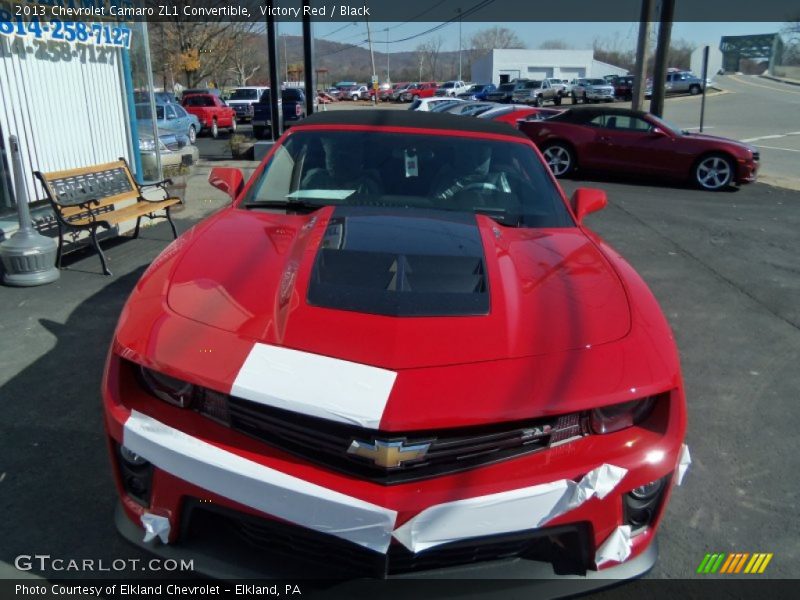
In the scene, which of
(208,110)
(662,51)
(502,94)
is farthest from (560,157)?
(502,94)

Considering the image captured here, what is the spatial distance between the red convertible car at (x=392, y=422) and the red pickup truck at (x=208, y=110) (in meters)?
24.7

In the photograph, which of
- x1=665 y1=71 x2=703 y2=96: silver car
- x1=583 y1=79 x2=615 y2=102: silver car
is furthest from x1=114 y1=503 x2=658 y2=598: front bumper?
x1=665 y1=71 x2=703 y2=96: silver car

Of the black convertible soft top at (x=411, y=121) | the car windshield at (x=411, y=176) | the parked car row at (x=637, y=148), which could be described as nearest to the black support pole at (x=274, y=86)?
the parked car row at (x=637, y=148)

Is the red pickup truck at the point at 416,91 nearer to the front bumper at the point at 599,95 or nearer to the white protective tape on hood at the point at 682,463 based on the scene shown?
the front bumper at the point at 599,95

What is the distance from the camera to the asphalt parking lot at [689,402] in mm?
2725

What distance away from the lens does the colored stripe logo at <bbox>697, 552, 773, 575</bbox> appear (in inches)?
102

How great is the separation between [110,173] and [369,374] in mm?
6290

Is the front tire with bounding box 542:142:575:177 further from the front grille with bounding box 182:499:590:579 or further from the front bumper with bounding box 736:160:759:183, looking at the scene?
the front grille with bounding box 182:499:590:579

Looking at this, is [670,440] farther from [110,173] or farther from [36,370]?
[110,173]

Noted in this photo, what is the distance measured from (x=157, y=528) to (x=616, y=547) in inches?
55.4

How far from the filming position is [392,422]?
184 cm

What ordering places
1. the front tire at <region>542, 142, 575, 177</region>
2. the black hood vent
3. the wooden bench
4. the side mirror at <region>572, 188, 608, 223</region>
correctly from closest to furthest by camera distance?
the black hood vent → the side mirror at <region>572, 188, 608, 223</region> → the wooden bench → the front tire at <region>542, 142, 575, 177</region>

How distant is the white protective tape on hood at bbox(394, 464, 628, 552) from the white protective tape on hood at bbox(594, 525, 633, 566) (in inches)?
8.7

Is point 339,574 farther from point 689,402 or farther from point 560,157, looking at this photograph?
point 560,157
